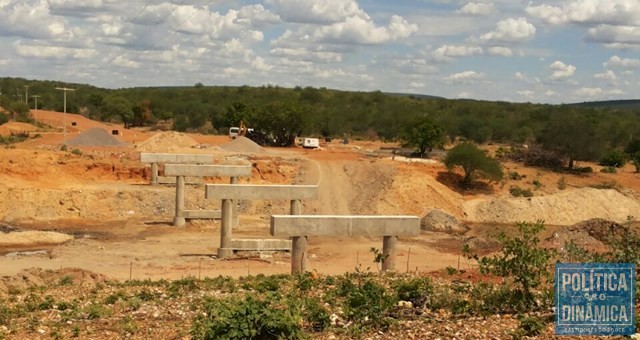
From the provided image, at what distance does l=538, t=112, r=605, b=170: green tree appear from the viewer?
5394cm

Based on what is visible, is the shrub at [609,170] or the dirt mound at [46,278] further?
the shrub at [609,170]

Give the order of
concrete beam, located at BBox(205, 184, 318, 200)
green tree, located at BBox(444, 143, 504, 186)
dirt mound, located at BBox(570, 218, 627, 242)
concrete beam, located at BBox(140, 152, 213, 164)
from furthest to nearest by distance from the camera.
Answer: green tree, located at BBox(444, 143, 504, 186) → concrete beam, located at BBox(140, 152, 213, 164) → dirt mound, located at BBox(570, 218, 627, 242) → concrete beam, located at BBox(205, 184, 318, 200)

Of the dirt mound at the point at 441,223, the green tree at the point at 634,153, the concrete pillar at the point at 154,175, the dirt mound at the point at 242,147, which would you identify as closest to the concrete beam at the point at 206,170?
the concrete pillar at the point at 154,175

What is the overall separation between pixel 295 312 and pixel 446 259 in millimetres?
19328

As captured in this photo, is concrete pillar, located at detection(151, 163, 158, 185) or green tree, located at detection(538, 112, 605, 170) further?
green tree, located at detection(538, 112, 605, 170)

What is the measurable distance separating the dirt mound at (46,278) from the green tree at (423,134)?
35.5 metres

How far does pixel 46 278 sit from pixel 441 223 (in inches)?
856

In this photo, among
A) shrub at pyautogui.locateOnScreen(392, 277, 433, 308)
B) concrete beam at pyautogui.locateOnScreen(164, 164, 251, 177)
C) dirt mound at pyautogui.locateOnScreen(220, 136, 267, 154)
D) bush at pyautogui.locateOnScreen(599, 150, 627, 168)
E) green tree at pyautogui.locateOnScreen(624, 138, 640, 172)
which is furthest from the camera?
bush at pyautogui.locateOnScreen(599, 150, 627, 168)

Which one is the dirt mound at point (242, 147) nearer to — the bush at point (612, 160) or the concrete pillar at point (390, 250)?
the bush at point (612, 160)

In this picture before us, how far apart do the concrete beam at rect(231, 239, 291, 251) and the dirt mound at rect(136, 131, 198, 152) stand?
Answer: 23496 mm

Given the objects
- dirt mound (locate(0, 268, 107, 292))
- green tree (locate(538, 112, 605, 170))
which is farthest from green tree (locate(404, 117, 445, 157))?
dirt mound (locate(0, 268, 107, 292))

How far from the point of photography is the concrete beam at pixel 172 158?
38.2 m

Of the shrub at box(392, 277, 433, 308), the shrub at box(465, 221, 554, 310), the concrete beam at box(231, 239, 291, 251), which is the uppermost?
the shrub at box(465, 221, 554, 310)

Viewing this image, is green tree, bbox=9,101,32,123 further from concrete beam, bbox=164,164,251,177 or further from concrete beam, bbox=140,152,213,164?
concrete beam, bbox=164,164,251,177
